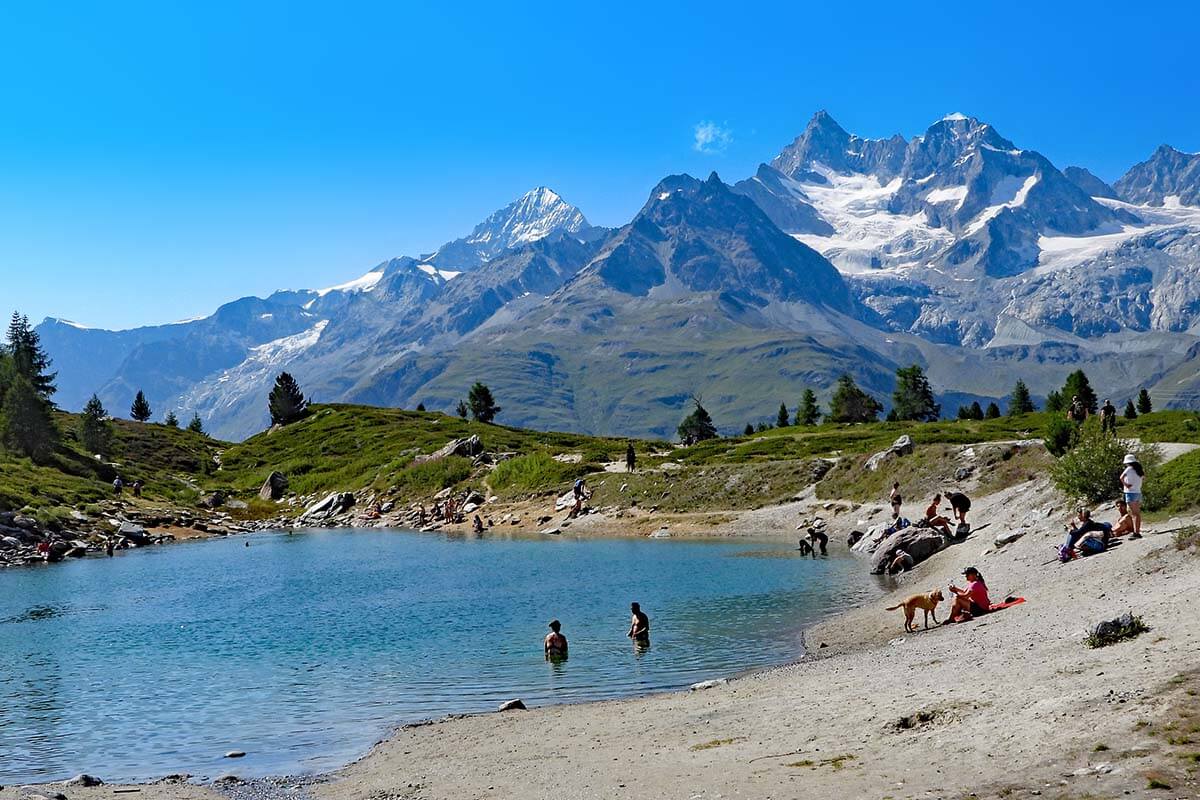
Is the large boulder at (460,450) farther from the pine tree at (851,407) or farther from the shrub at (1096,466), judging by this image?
the shrub at (1096,466)

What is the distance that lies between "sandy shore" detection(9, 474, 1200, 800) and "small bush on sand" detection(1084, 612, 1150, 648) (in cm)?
39

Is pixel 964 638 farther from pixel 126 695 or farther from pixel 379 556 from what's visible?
pixel 379 556

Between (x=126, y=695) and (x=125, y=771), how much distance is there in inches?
391

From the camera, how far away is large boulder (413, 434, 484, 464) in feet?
418

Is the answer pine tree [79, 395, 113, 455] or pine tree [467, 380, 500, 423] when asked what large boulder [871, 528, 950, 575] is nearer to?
pine tree [79, 395, 113, 455]

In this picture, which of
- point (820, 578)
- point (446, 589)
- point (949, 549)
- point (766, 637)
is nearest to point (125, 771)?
point (766, 637)

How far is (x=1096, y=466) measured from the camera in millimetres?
46188

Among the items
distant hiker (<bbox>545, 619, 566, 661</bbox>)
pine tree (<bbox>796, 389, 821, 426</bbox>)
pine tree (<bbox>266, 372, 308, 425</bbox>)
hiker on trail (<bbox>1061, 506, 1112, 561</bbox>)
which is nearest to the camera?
distant hiker (<bbox>545, 619, 566, 661</bbox>)

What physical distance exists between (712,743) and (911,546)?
38414mm

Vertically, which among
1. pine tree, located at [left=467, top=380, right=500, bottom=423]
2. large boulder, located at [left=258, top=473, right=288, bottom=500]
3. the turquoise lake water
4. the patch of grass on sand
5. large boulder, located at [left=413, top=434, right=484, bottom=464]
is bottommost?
the turquoise lake water

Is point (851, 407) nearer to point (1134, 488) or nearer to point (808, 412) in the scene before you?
point (808, 412)

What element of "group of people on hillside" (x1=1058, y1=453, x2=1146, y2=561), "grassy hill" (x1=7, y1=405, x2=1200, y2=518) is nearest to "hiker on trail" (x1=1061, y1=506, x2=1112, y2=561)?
"group of people on hillside" (x1=1058, y1=453, x2=1146, y2=561)

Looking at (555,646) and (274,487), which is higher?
(274,487)

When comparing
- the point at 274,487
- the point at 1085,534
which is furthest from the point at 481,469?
the point at 1085,534
